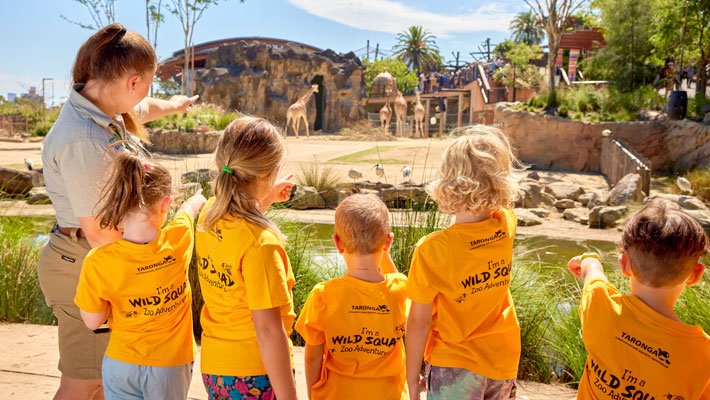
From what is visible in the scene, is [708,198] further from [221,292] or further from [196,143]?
[196,143]

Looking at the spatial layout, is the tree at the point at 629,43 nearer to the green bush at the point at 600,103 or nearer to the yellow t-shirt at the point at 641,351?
the green bush at the point at 600,103

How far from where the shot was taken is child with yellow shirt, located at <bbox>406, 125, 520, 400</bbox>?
173 centimetres

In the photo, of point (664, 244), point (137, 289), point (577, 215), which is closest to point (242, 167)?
point (137, 289)

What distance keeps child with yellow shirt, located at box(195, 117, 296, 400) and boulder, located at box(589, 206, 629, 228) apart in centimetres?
736

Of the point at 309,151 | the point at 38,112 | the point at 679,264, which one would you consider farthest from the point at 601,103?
the point at 38,112

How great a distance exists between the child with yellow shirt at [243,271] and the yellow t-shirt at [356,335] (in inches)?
5.9

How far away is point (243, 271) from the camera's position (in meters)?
1.61

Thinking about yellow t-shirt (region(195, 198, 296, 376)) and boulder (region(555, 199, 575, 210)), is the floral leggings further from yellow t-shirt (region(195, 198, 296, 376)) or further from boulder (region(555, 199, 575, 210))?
boulder (region(555, 199, 575, 210))

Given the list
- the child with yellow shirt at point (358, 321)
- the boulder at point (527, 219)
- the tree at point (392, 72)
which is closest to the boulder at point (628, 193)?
the boulder at point (527, 219)

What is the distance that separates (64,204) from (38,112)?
91.8ft

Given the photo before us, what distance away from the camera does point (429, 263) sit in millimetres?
1729

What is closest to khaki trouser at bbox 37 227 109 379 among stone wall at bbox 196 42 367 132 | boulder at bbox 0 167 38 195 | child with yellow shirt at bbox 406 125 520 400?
child with yellow shirt at bbox 406 125 520 400

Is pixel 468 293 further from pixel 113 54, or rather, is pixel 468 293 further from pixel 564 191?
pixel 564 191

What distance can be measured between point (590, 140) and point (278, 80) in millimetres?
16506
